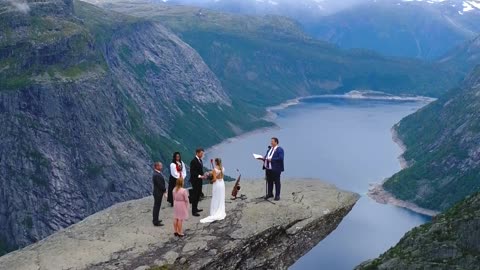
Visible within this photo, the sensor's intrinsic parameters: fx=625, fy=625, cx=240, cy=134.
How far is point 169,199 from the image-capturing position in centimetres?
4416

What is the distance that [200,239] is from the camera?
3838cm

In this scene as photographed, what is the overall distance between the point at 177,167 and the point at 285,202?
811 centimetres

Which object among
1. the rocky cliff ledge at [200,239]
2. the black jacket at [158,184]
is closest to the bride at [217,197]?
the rocky cliff ledge at [200,239]

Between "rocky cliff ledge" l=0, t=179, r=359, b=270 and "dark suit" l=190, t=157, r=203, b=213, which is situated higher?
"dark suit" l=190, t=157, r=203, b=213

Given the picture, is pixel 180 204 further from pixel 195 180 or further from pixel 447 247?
pixel 447 247

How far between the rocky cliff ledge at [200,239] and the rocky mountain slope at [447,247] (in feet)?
19.0

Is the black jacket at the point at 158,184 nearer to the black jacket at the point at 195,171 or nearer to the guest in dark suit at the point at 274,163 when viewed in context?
the black jacket at the point at 195,171

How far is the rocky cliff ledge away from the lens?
3644 centimetres

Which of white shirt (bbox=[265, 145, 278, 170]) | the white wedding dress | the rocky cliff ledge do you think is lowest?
the rocky cliff ledge

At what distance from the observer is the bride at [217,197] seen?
40719 mm

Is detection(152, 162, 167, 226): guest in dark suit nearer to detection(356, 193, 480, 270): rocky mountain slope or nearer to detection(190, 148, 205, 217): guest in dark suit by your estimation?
detection(190, 148, 205, 217): guest in dark suit

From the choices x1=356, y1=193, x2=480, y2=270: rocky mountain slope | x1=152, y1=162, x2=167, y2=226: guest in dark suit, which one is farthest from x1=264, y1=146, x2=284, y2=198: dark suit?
x1=356, y1=193, x2=480, y2=270: rocky mountain slope

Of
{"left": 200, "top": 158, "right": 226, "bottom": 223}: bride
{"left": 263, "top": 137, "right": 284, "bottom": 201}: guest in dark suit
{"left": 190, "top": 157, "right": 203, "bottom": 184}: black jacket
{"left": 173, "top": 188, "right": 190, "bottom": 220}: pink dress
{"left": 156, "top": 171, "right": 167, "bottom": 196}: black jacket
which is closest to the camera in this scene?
{"left": 173, "top": 188, "right": 190, "bottom": 220}: pink dress

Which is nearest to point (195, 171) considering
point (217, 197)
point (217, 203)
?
point (217, 197)
